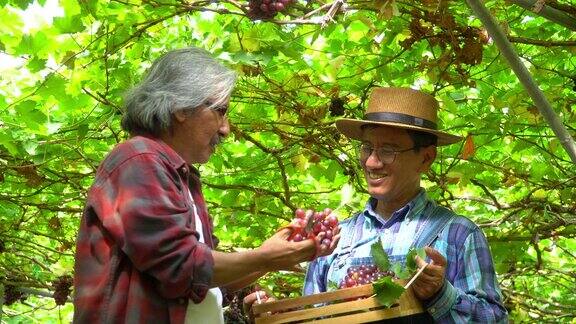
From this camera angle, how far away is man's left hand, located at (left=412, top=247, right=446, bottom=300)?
A: 8.88 feet

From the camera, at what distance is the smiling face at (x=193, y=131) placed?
9.20ft

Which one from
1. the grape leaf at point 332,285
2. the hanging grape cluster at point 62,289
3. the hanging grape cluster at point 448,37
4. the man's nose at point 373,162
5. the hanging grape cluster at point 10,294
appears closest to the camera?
the grape leaf at point 332,285

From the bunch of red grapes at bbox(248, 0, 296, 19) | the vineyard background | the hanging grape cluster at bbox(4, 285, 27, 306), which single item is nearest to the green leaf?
the vineyard background

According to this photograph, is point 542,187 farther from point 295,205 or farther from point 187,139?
point 187,139

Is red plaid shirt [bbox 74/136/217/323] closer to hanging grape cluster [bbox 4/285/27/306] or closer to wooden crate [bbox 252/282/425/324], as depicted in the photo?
wooden crate [bbox 252/282/425/324]

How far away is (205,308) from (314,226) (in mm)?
398

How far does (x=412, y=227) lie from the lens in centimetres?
316

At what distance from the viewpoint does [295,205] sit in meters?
6.12

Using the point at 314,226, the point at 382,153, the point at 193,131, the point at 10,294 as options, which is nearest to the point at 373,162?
the point at 382,153

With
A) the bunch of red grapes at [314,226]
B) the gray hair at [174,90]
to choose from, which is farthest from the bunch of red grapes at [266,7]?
the bunch of red grapes at [314,226]

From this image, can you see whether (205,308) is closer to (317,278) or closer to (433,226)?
(317,278)

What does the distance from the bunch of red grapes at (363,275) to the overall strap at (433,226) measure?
0.67 feet

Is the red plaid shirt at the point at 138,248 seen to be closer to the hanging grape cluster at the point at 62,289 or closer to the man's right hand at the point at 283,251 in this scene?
the man's right hand at the point at 283,251

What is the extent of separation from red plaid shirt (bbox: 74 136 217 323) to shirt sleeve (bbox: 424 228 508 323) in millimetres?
746
